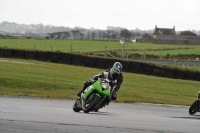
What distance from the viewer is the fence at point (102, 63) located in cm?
3738

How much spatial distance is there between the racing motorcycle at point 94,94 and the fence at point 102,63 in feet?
75.9

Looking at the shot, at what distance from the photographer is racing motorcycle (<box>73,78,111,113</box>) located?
14016 millimetres

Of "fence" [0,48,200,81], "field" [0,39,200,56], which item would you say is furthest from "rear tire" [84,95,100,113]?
"field" [0,39,200,56]

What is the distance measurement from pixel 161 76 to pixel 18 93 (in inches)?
715

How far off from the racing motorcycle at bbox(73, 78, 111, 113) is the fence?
23141 mm

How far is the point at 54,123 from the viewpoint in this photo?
410 inches

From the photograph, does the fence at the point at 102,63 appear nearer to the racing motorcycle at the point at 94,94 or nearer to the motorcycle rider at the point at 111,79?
the motorcycle rider at the point at 111,79

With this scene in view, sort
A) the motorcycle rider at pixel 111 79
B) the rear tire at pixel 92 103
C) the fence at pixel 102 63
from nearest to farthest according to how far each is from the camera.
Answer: the rear tire at pixel 92 103, the motorcycle rider at pixel 111 79, the fence at pixel 102 63

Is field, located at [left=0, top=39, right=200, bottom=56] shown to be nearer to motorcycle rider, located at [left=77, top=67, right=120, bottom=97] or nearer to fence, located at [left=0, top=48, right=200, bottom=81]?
fence, located at [left=0, top=48, right=200, bottom=81]

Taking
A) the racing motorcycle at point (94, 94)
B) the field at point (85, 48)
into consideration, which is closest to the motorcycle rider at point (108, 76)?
the racing motorcycle at point (94, 94)

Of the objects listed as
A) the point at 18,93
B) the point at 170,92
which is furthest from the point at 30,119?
the point at 170,92

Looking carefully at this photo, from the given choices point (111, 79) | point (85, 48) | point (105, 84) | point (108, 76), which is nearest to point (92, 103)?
point (105, 84)

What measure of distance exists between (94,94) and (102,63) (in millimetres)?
25107

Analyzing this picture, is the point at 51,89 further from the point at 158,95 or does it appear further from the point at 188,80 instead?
the point at 188,80
